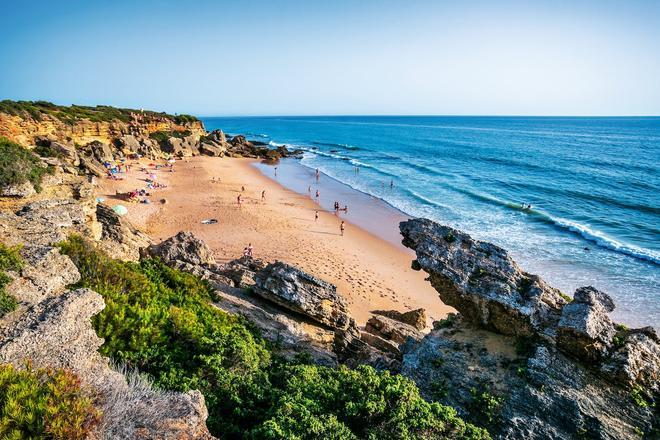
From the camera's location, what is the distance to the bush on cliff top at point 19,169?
13.2 metres

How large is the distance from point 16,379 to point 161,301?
4.77 metres

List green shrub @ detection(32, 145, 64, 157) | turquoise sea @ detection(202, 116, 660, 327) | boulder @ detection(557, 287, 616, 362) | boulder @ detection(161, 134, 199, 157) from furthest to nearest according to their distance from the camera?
boulder @ detection(161, 134, 199, 157)
green shrub @ detection(32, 145, 64, 157)
turquoise sea @ detection(202, 116, 660, 327)
boulder @ detection(557, 287, 616, 362)

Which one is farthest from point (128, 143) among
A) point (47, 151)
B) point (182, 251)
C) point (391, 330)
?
point (391, 330)

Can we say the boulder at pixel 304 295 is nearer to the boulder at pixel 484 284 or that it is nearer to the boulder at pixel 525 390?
the boulder at pixel 484 284

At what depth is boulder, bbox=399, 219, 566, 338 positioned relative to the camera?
9320mm

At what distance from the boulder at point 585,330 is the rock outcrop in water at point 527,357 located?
0.07 feet

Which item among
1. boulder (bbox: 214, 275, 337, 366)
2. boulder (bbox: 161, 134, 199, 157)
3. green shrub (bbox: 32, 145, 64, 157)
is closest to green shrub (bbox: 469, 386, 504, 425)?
boulder (bbox: 214, 275, 337, 366)

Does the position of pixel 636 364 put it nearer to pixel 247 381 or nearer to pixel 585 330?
pixel 585 330

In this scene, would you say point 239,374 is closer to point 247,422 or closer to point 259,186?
point 247,422

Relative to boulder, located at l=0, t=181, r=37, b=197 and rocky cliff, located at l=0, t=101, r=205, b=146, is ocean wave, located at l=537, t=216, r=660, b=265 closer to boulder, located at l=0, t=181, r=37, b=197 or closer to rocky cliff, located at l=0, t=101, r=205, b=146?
boulder, located at l=0, t=181, r=37, b=197

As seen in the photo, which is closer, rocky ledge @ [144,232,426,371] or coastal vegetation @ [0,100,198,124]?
rocky ledge @ [144,232,426,371]

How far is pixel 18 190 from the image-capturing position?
1315 cm

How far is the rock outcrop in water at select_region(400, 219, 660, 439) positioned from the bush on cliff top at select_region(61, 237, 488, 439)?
6.17 feet

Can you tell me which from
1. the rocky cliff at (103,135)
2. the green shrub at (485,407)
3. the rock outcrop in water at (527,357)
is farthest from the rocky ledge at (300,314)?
the rocky cliff at (103,135)
